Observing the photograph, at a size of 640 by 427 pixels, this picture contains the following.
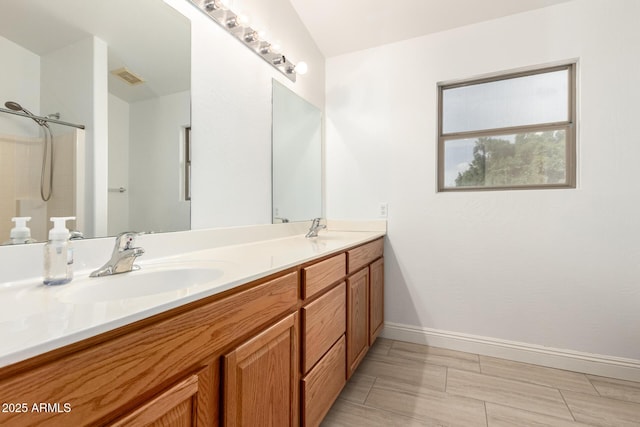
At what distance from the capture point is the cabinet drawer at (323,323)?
114 centimetres

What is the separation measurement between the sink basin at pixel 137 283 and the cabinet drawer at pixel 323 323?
410 mm

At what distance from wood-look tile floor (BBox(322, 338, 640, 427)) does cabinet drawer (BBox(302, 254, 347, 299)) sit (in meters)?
0.68

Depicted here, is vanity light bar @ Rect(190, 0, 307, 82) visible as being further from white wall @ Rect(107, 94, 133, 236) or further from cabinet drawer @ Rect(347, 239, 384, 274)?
cabinet drawer @ Rect(347, 239, 384, 274)

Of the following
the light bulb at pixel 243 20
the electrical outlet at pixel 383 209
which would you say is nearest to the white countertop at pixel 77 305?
the light bulb at pixel 243 20

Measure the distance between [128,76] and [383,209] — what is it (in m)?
1.79

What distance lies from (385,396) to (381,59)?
2321mm

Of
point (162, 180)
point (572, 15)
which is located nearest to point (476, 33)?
point (572, 15)

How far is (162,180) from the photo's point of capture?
3.95ft

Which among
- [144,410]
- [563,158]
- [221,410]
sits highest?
[563,158]

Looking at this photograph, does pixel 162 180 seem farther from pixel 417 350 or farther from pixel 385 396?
pixel 417 350

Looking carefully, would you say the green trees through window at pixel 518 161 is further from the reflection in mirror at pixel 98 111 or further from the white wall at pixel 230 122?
the reflection in mirror at pixel 98 111

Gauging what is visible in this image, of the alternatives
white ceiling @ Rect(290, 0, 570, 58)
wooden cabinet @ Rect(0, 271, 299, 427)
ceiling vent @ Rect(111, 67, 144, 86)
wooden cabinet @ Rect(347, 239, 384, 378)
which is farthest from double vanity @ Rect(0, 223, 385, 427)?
white ceiling @ Rect(290, 0, 570, 58)

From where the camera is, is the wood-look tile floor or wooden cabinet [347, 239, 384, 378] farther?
wooden cabinet [347, 239, 384, 378]

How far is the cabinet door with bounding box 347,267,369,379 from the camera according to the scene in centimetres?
158
